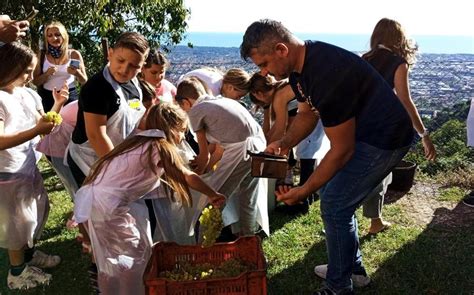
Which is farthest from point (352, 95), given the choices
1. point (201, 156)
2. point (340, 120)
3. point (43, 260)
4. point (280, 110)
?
point (43, 260)

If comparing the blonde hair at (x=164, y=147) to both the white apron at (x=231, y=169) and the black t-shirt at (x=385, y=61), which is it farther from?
the black t-shirt at (x=385, y=61)

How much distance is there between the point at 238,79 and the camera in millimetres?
Result: 4121

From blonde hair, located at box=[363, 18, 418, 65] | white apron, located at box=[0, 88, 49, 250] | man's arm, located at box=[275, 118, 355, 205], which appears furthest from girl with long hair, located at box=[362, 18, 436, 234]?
white apron, located at box=[0, 88, 49, 250]

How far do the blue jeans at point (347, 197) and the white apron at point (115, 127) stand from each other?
4.56 ft

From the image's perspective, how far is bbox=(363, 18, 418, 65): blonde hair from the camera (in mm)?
3896

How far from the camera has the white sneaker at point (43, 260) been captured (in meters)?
3.78

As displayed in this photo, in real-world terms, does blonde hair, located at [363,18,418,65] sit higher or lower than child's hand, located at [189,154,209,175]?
higher

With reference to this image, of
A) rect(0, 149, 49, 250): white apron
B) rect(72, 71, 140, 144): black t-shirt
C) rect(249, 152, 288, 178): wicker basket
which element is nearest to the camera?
rect(249, 152, 288, 178): wicker basket

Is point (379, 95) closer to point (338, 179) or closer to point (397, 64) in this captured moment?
point (338, 179)

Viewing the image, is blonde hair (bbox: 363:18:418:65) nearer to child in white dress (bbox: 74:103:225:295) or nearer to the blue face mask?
child in white dress (bbox: 74:103:225:295)

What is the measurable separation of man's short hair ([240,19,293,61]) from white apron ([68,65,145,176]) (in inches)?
42.5

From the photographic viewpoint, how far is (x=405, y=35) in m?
3.94

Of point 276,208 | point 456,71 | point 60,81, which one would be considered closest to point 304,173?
point 276,208

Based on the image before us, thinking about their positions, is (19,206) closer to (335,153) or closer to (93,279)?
(93,279)
